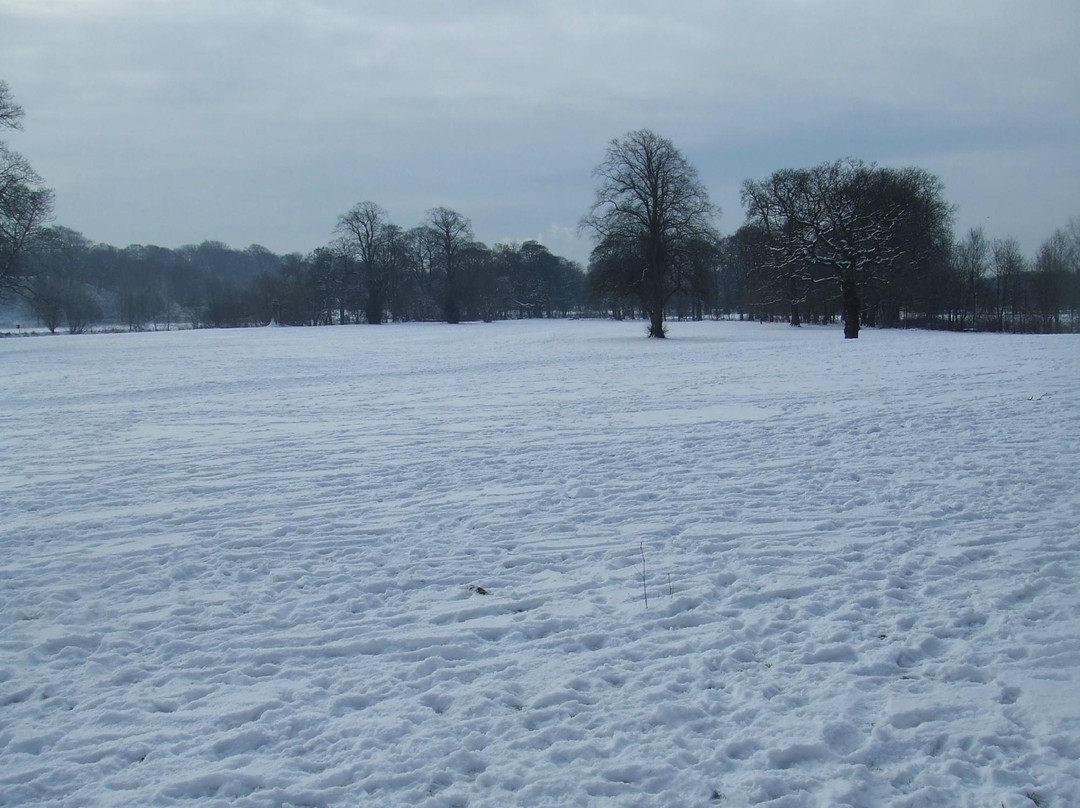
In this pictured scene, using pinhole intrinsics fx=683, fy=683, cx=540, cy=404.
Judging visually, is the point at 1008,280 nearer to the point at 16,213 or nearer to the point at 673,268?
the point at 673,268

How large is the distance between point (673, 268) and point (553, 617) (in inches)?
1392

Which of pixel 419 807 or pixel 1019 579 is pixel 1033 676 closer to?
pixel 1019 579

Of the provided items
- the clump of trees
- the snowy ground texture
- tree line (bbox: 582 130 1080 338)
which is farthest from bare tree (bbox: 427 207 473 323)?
the snowy ground texture

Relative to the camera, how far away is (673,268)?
38000 mm

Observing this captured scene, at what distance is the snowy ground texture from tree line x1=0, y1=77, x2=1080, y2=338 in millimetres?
28284

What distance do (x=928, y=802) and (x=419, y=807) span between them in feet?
7.26

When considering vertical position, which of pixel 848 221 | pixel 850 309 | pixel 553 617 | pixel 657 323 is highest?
pixel 848 221

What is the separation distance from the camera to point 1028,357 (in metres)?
17.4

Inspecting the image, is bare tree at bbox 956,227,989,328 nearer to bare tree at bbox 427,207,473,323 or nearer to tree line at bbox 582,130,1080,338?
tree line at bbox 582,130,1080,338

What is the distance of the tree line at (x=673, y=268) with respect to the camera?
1452 inches

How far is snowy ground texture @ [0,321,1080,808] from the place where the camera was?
3.21 m

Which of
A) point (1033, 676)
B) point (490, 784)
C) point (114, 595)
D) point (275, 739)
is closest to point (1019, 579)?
point (1033, 676)

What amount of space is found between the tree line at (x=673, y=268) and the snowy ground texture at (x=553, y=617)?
2828 cm

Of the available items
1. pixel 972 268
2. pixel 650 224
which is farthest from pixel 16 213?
pixel 972 268
